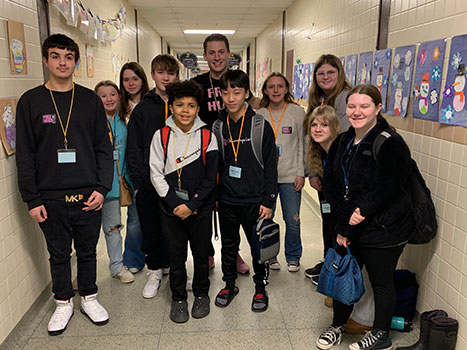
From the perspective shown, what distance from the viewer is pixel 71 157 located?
223 centimetres

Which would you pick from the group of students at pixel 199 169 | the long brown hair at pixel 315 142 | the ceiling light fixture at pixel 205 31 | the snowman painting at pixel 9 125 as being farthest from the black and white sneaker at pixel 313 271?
the ceiling light fixture at pixel 205 31

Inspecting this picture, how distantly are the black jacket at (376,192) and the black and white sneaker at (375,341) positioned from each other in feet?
1.69

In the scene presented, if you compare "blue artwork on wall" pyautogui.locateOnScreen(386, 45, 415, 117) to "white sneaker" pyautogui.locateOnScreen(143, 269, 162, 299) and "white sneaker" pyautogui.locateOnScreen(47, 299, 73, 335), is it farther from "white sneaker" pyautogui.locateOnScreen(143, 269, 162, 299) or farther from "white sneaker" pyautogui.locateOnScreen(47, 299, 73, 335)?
"white sneaker" pyautogui.locateOnScreen(47, 299, 73, 335)

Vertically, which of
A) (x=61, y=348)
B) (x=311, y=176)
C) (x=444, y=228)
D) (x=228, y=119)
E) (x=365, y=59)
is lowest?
(x=61, y=348)

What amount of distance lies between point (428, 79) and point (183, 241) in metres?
1.76

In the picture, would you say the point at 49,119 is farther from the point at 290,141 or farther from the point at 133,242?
the point at 290,141

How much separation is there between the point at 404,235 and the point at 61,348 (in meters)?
1.96

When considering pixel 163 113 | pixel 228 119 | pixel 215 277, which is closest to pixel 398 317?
pixel 215 277

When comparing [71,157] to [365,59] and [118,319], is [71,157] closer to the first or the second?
[118,319]

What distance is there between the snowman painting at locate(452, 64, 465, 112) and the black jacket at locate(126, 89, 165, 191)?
167cm

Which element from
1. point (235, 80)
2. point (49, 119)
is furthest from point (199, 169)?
point (49, 119)

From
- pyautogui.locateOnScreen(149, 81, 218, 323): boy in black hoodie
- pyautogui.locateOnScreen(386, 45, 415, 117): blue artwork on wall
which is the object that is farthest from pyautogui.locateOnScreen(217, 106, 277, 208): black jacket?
pyautogui.locateOnScreen(386, 45, 415, 117): blue artwork on wall

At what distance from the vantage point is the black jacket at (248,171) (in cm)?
243

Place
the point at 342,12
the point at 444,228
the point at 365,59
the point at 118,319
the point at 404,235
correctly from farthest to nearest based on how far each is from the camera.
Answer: the point at 342,12 → the point at 365,59 → the point at 118,319 → the point at 444,228 → the point at 404,235
